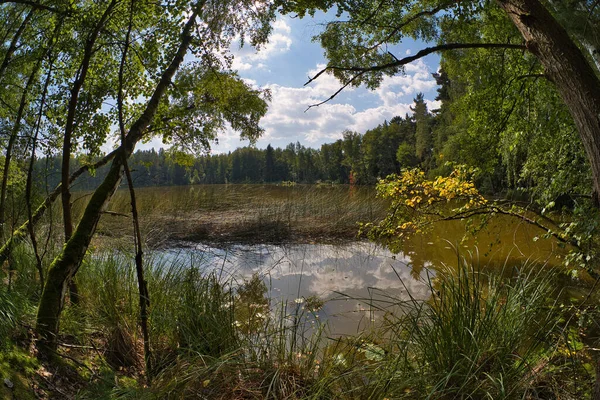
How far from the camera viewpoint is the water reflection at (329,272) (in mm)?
5275

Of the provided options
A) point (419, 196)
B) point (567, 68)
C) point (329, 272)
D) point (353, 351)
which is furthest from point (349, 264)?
point (567, 68)

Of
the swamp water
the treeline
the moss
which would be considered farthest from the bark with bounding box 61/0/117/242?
the treeline

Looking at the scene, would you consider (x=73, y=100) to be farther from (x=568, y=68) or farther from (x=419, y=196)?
(x=419, y=196)

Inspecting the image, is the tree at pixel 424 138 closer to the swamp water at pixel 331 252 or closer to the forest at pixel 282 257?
the swamp water at pixel 331 252

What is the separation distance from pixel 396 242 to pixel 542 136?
2496 millimetres

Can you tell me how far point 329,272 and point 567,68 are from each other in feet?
20.2

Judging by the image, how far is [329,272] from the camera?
7.38m

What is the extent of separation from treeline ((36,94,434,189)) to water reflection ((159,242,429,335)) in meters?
17.1

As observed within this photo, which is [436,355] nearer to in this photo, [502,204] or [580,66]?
[580,66]

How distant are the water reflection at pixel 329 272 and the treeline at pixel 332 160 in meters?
17.1

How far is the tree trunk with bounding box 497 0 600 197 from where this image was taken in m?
1.58

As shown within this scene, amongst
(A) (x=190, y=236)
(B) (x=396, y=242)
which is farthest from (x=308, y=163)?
(B) (x=396, y=242)

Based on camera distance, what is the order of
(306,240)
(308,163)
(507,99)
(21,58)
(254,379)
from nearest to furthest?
(254,379)
(21,58)
(507,99)
(306,240)
(308,163)

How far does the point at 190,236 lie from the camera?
10.8 m
